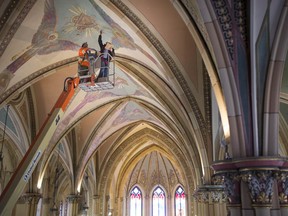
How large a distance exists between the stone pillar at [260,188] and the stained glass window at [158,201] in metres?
19.5

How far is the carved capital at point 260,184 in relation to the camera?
12.7 ft

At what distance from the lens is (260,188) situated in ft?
12.8

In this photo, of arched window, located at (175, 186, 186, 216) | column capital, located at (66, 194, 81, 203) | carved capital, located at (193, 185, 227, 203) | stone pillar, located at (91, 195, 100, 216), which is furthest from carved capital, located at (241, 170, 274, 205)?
arched window, located at (175, 186, 186, 216)

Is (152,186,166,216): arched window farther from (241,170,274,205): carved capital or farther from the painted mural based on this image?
(241,170,274,205): carved capital

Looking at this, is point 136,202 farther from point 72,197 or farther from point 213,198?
point 213,198

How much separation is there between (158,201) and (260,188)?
19734 mm

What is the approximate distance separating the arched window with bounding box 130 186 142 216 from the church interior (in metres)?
5.79

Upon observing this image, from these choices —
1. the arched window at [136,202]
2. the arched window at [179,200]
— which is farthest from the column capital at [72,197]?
the arched window at [179,200]

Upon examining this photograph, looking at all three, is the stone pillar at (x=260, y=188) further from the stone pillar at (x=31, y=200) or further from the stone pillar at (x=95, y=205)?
the stone pillar at (x=95, y=205)

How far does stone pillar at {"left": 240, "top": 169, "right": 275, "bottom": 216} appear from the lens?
386 cm

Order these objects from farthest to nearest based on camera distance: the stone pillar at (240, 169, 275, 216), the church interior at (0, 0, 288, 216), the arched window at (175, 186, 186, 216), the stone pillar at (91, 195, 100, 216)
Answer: the arched window at (175, 186, 186, 216) < the stone pillar at (91, 195, 100, 216) < the church interior at (0, 0, 288, 216) < the stone pillar at (240, 169, 275, 216)

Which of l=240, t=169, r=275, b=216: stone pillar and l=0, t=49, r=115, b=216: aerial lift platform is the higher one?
l=0, t=49, r=115, b=216: aerial lift platform

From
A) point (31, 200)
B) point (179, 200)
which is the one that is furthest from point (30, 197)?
point (179, 200)

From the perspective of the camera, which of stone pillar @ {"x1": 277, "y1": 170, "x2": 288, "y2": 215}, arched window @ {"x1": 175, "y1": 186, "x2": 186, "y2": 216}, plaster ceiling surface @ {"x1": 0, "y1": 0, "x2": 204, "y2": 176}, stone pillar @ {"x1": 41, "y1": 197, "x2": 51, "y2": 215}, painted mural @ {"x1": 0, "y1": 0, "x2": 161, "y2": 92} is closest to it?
stone pillar @ {"x1": 277, "y1": 170, "x2": 288, "y2": 215}
